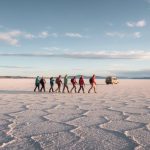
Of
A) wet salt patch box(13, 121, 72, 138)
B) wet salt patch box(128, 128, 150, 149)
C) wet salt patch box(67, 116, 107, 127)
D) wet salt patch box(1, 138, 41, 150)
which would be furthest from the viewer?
wet salt patch box(67, 116, 107, 127)

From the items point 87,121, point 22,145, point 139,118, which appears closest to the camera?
point 22,145

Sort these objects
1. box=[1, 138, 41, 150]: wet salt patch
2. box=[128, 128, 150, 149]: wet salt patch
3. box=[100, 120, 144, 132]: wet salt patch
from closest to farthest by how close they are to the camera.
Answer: box=[1, 138, 41, 150]: wet salt patch
box=[128, 128, 150, 149]: wet salt patch
box=[100, 120, 144, 132]: wet salt patch

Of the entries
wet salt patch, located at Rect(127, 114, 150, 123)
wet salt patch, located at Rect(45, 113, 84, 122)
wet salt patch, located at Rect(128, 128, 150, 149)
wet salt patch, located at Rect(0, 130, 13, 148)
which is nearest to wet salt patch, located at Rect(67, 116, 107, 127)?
wet salt patch, located at Rect(45, 113, 84, 122)

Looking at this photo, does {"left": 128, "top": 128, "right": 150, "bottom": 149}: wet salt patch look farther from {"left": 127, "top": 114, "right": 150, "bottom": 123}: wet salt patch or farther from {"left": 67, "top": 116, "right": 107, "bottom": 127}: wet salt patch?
{"left": 127, "top": 114, "right": 150, "bottom": 123}: wet salt patch

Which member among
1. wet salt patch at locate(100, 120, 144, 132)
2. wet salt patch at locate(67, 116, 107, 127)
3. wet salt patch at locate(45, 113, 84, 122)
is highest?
wet salt patch at locate(45, 113, 84, 122)

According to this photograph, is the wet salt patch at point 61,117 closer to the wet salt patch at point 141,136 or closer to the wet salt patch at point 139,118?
the wet salt patch at point 139,118

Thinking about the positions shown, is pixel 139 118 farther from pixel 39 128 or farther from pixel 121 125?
pixel 39 128

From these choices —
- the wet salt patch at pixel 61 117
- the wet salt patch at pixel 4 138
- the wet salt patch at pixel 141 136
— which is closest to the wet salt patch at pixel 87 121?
the wet salt patch at pixel 61 117

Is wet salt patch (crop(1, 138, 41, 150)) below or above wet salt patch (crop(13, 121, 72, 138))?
below

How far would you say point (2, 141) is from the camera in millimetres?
5961

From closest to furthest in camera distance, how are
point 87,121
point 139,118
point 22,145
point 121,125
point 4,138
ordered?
point 22,145 < point 4,138 < point 121,125 < point 87,121 < point 139,118

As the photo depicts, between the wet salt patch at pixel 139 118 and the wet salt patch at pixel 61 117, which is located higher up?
the wet salt patch at pixel 61 117

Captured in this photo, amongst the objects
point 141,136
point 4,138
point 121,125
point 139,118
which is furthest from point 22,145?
point 139,118

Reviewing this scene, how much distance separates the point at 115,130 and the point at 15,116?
327cm
